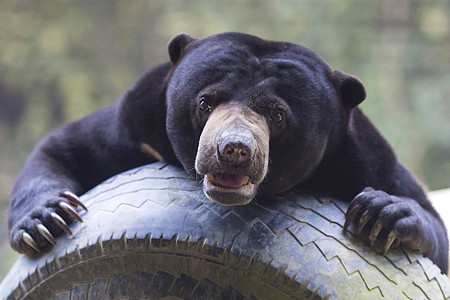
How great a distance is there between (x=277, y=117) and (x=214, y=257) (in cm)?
58

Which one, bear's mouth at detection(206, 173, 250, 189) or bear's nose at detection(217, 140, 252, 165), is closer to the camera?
bear's nose at detection(217, 140, 252, 165)

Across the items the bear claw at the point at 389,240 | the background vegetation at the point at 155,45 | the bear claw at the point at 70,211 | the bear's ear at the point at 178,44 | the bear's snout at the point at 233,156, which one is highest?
the bear's ear at the point at 178,44

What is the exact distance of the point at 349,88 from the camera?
252 centimetres

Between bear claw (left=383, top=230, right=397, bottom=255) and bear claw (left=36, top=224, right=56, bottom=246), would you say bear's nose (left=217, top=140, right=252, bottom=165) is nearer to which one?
bear claw (left=383, top=230, right=397, bottom=255)

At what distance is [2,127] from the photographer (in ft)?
29.2

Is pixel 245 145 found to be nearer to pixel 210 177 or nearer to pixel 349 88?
pixel 210 177

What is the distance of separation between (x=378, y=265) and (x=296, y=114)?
2.05 feet

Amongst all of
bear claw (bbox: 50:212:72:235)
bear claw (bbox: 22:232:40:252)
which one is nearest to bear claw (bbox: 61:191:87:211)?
bear claw (bbox: 50:212:72:235)

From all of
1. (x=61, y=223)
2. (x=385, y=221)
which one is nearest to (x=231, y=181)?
(x=385, y=221)

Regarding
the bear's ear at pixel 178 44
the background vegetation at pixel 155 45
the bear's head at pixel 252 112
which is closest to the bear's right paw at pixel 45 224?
the bear's head at pixel 252 112

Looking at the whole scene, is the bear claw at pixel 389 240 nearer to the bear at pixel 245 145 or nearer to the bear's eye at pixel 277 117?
the bear at pixel 245 145

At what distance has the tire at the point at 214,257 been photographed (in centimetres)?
191

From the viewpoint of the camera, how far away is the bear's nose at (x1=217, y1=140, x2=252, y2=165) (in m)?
1.93

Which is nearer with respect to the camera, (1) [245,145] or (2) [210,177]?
(1) [245,145]
